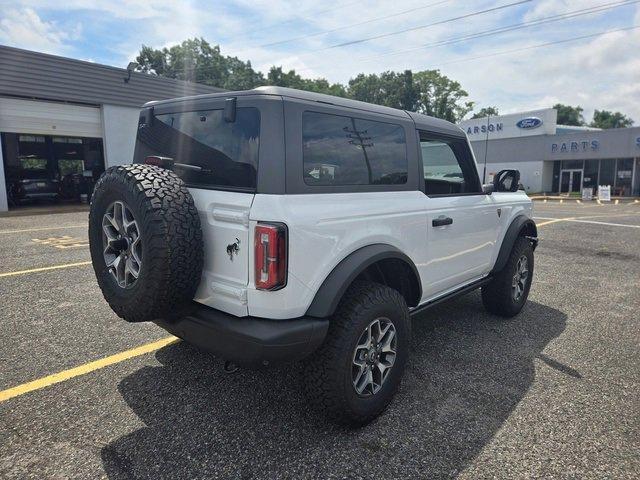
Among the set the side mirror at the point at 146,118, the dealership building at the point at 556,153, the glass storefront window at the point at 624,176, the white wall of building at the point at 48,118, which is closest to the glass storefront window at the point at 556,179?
the dealership building at the point at 556,153

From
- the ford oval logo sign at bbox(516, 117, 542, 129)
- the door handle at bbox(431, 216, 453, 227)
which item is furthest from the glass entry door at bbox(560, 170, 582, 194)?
the door handle at bbox(431, 216, 453, 227)

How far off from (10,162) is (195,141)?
20855 mm

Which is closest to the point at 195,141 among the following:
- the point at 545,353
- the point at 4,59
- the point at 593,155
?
the point at 545,353

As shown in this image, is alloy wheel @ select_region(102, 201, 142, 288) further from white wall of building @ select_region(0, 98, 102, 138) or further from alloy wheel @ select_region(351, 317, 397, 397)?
white wall of building @ select_region(0, 98, 102, 138)

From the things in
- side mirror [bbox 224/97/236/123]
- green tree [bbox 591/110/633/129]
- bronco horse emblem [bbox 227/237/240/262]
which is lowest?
bronco horse emblem [bbox 227/237/240/262]

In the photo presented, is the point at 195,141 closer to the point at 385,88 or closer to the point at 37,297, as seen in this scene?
the point at 37,297

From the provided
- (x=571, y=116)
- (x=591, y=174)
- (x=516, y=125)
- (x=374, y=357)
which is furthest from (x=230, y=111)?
(x=571, y=116)

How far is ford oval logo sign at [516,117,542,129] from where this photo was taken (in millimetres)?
34062

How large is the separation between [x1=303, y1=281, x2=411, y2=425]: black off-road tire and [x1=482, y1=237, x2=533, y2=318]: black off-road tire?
2.22 metres

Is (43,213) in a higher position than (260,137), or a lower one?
lower

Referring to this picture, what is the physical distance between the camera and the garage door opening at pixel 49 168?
56.1ft

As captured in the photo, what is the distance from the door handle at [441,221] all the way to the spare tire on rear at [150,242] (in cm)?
177

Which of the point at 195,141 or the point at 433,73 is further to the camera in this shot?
the point at 433,73

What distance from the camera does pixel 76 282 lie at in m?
5.52
